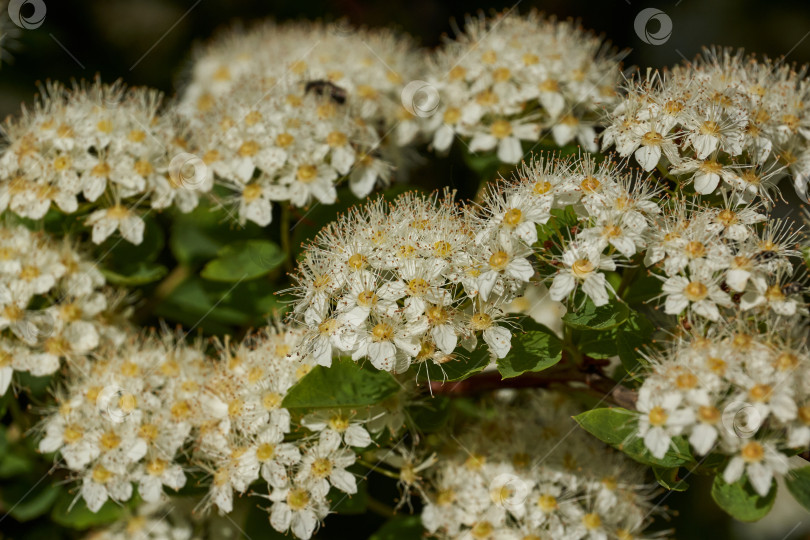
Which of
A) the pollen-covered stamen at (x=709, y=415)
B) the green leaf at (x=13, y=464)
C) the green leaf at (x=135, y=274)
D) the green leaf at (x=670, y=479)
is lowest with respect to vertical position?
the green leaf at (x=13, y=464)

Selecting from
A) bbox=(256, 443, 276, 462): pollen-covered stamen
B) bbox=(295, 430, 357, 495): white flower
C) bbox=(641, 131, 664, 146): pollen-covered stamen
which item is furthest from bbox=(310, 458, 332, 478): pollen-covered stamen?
bbox=(641, 131, 664, 146): pollen-covered stamen

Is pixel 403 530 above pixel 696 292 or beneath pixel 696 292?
beneath

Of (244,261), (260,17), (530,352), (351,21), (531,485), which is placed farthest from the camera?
(260,17)

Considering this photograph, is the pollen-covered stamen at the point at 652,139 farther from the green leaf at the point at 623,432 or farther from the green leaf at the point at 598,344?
the green leaf at the point at 623,432

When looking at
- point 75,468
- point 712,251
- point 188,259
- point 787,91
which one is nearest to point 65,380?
point 75,468

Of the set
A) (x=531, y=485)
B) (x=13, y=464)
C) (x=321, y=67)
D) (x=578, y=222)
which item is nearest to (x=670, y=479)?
(x=531, y=485)

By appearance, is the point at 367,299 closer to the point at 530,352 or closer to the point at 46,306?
the point at 530,352

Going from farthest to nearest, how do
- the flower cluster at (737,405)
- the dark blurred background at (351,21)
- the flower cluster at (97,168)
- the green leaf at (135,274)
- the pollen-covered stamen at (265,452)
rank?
the dark blurred background at (351,21) → the green leaf at (135,274) → the flower cluster at (97,168) → the pollen-covered stamen at (265,452) → the flower cluster at (737,405)

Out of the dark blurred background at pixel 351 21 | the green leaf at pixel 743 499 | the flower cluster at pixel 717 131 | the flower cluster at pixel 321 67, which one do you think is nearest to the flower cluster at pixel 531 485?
the green leaf at pixel 743 499

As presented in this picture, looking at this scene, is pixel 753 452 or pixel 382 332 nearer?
pixel 753 452
